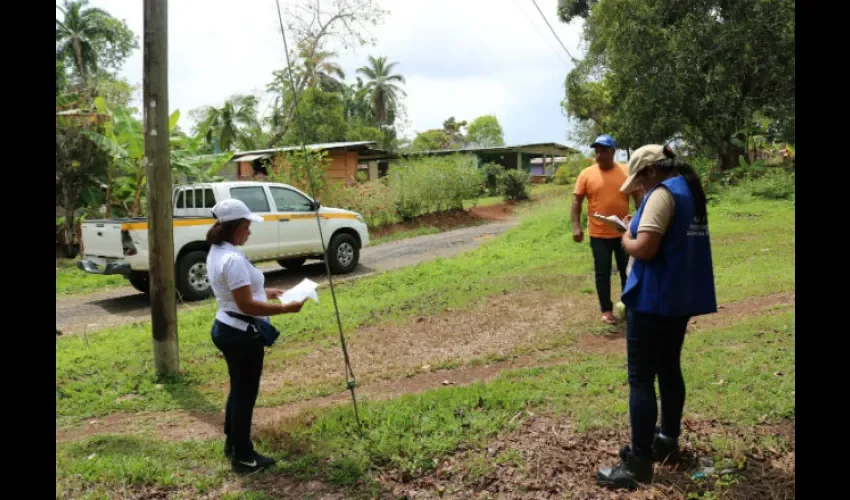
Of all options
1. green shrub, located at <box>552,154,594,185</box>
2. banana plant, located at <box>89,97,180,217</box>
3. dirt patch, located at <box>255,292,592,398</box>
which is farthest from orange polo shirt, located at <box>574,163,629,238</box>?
green shrub, located at <box>552,154,594,185</box>

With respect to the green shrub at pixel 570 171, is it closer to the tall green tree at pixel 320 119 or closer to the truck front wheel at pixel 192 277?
the tall green tree at pixel 320 119

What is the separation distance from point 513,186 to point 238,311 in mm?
27205

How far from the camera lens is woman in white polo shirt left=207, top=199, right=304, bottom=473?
3.67 metres

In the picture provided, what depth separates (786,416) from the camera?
4039mm

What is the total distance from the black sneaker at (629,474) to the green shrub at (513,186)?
2723 centimetres

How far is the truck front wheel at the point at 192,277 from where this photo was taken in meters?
10.2

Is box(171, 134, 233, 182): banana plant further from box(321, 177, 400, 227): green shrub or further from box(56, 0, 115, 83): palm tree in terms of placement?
box(56, 0, 115, 83): palm tree

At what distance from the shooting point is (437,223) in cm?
2212

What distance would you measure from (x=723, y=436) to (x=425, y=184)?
61.4ft

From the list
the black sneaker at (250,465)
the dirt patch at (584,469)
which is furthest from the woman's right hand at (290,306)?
the dirt patch at (584,469)

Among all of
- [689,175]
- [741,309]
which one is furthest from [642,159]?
[741,309]

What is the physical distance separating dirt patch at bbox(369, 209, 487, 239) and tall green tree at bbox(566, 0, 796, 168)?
6.13 metres
